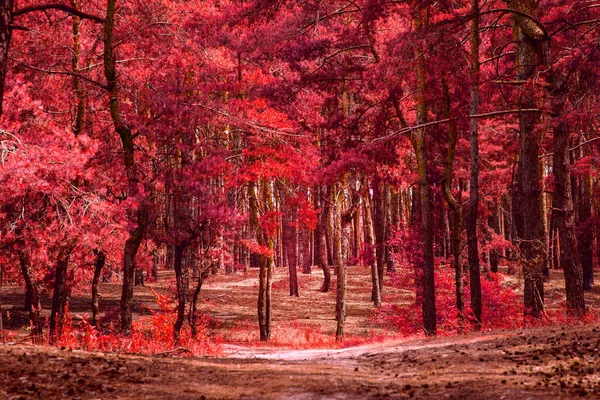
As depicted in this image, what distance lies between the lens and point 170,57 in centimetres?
1627

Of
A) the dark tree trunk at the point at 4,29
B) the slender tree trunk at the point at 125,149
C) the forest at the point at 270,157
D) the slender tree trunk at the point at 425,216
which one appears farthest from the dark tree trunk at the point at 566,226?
the dark tree trunk at the point at 4,29

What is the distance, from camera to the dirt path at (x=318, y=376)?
5.13 metres

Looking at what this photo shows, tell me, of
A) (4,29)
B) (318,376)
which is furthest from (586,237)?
(4,29)

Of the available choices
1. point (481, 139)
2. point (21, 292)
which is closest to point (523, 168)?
point (481, 139)

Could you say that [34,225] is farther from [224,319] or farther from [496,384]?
[224,319]

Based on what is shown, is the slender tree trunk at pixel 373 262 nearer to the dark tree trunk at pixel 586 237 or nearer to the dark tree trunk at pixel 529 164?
the dark tree trunk at pixel 586 237

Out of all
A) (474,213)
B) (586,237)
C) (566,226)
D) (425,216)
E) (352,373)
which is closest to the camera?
(352,373)

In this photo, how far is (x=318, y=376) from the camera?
21.4 ft

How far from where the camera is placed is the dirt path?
513 centimetres

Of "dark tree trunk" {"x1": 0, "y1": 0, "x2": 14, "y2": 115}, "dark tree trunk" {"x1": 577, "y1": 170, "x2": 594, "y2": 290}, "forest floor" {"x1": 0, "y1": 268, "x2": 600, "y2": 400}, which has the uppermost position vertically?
"dark tree trunk" {"x1": 0, "y1": 0, "x2": 14, "y2": 115}

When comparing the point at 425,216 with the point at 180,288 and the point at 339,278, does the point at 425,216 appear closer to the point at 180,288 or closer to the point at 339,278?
the point at 339,278

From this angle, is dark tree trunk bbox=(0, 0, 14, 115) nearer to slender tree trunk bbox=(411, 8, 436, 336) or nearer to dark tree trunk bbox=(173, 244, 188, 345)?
slender tree trunk bbox=(411, 8, 436, 336)

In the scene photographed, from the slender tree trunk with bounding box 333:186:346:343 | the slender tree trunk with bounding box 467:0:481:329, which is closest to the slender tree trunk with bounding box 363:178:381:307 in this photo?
the slender tree trunk with bounding box 333:186:346:343

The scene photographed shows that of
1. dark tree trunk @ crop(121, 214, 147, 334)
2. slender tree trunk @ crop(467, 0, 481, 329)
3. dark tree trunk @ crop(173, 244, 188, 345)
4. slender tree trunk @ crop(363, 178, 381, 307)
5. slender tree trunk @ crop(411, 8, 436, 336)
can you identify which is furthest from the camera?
slender tree trunk @ crop(363, 178, 381, 307)
